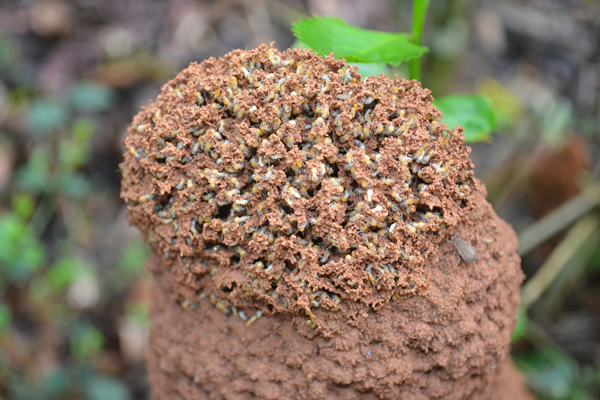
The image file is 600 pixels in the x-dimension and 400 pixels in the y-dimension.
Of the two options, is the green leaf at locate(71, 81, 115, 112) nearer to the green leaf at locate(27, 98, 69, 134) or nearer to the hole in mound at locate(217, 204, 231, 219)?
the green leaf at locate(27, 98, 69, 134)

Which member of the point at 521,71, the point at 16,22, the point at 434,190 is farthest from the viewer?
the point at 521,71

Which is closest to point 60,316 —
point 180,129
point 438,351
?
point 180,129

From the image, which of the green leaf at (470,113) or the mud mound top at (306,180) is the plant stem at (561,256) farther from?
the mud mound top at (306,180)

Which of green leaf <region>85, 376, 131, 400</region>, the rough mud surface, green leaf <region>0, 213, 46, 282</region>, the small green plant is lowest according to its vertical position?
green leaf <region>85, 376, 131, 400</region>

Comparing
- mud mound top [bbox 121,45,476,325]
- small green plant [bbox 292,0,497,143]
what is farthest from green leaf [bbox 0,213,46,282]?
small green plant [bbox 292,0,497,143]

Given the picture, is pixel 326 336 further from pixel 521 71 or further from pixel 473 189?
pixel 521 71

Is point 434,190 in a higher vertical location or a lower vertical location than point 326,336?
higher

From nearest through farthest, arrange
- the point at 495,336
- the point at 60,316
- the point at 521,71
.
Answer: the point at 495,336 < the point at 60,316 < the point at 521,71
